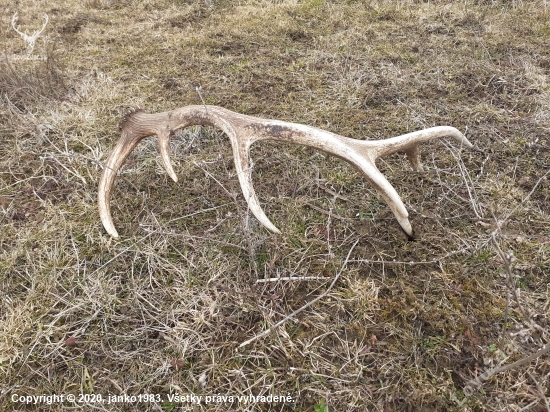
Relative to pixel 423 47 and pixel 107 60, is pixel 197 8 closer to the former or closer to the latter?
pixel 107 60

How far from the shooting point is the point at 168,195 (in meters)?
3.16

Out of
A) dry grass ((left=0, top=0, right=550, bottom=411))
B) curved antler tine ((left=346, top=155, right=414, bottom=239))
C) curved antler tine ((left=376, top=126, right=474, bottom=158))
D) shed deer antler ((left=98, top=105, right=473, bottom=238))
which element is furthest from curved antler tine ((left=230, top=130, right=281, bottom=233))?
curved antler tine ((left=376, top=126, right=474, bottom=158))

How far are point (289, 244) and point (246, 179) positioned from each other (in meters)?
0.56

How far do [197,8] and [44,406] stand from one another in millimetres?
6573

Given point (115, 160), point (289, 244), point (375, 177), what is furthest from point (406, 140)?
point (115, 160)

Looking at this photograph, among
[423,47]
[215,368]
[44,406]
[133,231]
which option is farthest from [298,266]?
[423,47]

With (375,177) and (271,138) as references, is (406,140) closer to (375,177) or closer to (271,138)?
(375,177)

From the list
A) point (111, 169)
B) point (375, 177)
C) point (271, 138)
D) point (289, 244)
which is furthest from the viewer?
point (111, 169)

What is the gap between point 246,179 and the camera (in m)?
2.30

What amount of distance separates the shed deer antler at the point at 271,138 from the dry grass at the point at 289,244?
0.15m

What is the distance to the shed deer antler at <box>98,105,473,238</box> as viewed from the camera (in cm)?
226

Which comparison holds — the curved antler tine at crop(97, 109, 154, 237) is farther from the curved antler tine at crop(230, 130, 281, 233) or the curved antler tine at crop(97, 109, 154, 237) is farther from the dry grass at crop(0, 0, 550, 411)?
the curved antler tine at crop(230, 130, 281, 233)

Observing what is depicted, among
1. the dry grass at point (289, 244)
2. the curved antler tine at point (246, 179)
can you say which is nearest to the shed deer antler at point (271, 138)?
the curved antler tine at point (246, 179)

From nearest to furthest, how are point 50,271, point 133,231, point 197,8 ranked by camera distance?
point 50,271
point 133,231
point 197,8
